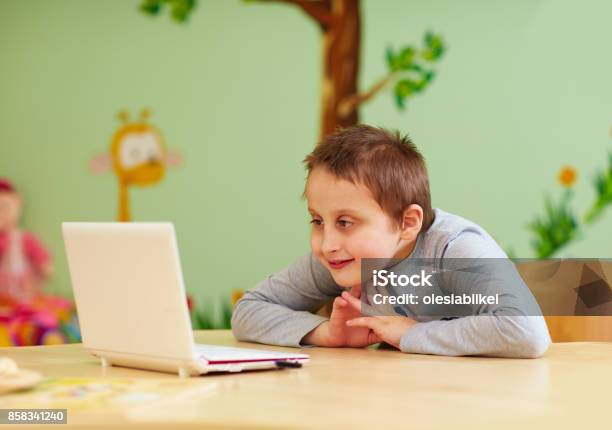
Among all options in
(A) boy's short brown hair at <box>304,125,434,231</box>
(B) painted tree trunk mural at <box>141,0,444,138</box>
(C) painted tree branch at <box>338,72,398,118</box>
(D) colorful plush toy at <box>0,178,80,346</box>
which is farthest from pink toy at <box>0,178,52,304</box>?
(A) boy's short brown hair at <box>304,125,434,231</box>

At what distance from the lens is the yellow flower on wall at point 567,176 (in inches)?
138

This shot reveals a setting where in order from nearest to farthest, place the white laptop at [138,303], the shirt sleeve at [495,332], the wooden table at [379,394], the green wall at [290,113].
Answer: the wooden table at [379,394] → the white laptop at [138,303] → the shirt sleeve at [495,332] → the green wall at [290,113]

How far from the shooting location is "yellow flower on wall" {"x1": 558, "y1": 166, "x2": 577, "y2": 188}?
350 centimetres

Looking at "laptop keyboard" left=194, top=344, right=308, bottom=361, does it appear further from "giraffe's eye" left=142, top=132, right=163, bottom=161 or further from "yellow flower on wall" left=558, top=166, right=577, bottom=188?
"yellow flower on wall" left=558, top=166, right=577, bottom=188

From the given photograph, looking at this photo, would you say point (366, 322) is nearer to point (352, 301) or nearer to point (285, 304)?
point (352, 301)

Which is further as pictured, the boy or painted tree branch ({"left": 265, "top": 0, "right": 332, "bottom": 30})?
painted tree branch ({"left": 265, "top": 0, "right": 332, "bottom": 30})

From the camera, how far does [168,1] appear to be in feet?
11.6

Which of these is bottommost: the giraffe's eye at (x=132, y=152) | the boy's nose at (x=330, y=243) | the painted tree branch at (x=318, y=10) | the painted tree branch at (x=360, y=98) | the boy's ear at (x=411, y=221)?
the boy's nose at (x=330, y=243)

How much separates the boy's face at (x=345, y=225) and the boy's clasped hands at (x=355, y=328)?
6cm

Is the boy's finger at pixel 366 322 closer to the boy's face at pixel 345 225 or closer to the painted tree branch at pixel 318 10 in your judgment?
the boy's face at pixel 345 225

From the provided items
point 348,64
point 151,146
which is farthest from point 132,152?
point 348,64

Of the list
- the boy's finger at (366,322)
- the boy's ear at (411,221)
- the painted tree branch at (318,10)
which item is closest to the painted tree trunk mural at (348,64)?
the painted tree branch at (318,10)

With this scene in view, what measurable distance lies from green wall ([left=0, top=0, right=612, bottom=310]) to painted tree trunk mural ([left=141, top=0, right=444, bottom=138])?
1.4 inches

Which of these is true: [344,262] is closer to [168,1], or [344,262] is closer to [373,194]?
[373,194]
